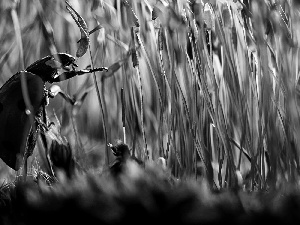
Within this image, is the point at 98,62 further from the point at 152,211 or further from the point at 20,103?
the point at 152,211

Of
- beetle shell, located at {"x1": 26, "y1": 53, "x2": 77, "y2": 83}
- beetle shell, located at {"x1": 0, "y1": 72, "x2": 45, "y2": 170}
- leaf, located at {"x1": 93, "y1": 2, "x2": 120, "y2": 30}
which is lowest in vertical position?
beetle shell, located at {"x1": 0, "y1": 72, "x2": 45, "y2": 170}

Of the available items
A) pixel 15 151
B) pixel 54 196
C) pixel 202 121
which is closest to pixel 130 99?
pixel 202 121

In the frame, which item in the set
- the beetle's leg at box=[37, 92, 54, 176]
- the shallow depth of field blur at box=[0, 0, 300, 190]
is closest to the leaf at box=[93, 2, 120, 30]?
the shallow depth of field blur at box=[0, 0, 300, 190]

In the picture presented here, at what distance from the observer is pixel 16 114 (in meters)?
0.78

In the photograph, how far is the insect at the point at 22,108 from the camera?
78 cm

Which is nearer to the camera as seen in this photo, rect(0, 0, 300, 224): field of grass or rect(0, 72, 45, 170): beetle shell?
rect(0, 0, 300, 224): field of grass

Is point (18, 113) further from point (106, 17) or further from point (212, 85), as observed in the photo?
point (212, 85)

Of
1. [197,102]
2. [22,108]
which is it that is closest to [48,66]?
[22,108]

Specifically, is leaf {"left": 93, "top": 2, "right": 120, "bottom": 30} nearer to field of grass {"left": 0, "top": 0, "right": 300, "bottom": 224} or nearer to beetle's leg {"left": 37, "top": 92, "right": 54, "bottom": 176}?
field of grass {"left": 0, "top": 0, "right": 300, "bottom": 224}

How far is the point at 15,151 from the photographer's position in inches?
31.5

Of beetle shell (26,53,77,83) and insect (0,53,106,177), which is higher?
beetle shell (26,53,77,83)

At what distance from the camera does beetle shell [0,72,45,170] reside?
0.78 m

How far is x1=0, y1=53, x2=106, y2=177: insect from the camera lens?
0.78 m

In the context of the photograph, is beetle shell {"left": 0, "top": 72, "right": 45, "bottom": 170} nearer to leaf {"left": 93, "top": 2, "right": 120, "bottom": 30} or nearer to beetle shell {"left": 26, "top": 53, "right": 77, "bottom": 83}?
beetle shell {"left": 26, "top": 53, "right": 77, "bottom": 83}
